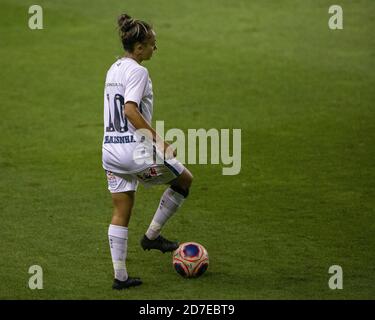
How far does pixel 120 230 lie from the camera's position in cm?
Result: 712

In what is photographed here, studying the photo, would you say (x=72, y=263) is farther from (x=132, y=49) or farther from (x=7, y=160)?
(x=7, y=160)

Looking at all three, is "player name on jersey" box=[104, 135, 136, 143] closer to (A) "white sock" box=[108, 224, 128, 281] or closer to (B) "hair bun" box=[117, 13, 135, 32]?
(A) "white sock" box=[108, 224, 128, 281]

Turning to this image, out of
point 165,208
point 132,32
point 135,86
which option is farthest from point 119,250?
point 132,32

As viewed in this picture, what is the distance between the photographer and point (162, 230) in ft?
28.0

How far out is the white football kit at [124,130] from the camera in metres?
6.98

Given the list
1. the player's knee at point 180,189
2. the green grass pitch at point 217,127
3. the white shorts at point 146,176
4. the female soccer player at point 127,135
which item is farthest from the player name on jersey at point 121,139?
the green grass pitch at point 217,127

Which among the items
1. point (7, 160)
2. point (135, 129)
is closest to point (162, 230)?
point (135, 129)

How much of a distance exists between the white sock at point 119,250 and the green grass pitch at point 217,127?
0.59 feet

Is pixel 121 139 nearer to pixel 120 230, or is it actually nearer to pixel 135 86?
pixel 135 86

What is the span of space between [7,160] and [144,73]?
421 cm

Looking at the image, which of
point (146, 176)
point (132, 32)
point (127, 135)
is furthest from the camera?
point (146, 176)

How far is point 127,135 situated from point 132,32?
0.79 metres

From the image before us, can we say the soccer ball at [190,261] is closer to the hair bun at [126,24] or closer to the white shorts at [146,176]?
the white shorts at [146,176]
